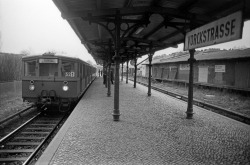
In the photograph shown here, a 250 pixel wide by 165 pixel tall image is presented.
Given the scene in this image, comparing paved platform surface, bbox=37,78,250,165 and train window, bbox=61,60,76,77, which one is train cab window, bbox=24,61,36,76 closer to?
train window, bbox=61,60,76,77

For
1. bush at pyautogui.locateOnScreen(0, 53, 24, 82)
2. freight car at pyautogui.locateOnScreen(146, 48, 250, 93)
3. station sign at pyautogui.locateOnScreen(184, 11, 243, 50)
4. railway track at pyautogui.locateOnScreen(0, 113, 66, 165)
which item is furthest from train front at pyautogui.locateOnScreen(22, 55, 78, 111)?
freight car at pyautogui.locateOnScreen(146, 48, 250, 93)

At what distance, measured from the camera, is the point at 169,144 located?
4840mm

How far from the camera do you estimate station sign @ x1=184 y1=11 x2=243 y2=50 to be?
348cm

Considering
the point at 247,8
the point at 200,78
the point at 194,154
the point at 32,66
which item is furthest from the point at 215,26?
the point at 200,78

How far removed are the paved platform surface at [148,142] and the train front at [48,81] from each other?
6.05ft

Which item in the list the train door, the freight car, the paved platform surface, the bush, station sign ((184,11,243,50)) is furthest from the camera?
the bush

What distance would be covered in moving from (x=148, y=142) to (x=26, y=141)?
3594 mm

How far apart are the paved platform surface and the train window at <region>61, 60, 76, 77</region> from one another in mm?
2351

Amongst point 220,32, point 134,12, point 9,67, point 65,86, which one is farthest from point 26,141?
point 9,67

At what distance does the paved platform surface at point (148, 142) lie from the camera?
402 centimetres

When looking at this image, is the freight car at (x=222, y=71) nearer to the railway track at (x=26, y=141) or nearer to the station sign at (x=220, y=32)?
the station sign at (x=220, y=32)

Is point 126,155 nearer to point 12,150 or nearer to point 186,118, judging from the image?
point 12,150

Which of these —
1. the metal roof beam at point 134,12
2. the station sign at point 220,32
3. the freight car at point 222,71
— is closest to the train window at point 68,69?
the metal roof beam at point 134,12

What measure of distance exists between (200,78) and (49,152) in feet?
60.2
